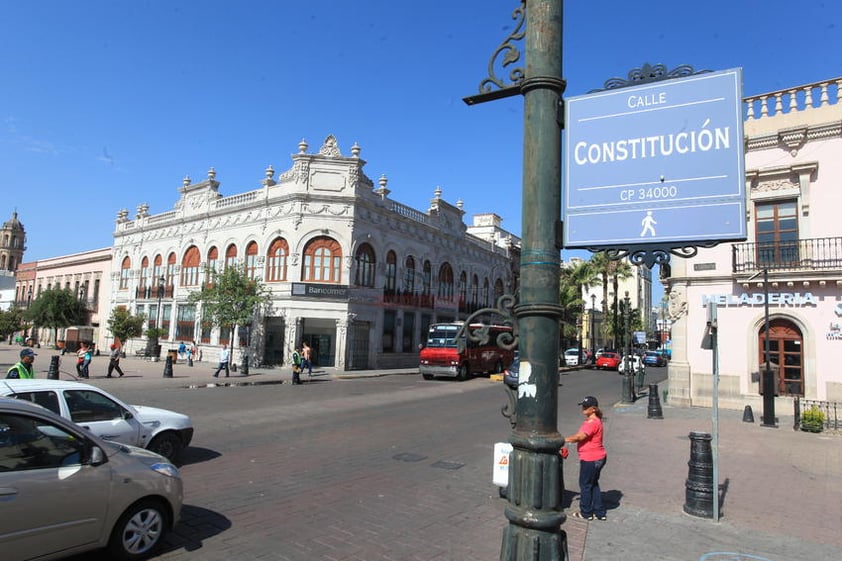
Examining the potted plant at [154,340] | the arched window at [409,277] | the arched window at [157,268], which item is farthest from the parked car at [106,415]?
the arched window at [157,268]

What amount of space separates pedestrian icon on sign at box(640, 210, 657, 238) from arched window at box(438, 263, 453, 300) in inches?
1577

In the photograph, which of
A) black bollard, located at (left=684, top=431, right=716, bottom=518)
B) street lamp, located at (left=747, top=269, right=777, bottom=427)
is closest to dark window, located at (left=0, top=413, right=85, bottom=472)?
black bollard, located at (left=684, top=431, right=716, bottom=518)

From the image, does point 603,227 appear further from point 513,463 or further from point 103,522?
point 103,522

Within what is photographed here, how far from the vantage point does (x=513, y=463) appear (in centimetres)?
295

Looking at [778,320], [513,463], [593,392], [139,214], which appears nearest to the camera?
[513,463]

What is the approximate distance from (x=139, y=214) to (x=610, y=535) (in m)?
50.9

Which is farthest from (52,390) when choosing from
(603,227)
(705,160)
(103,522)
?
(705,160)

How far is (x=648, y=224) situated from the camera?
3234mm

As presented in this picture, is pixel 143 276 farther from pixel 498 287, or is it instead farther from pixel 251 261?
pixel 498 287

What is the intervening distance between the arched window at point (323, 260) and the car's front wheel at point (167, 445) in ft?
82.1

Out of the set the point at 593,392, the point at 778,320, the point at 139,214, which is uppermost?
the point at 139,214

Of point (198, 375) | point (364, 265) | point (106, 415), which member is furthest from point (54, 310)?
point (106, 415)

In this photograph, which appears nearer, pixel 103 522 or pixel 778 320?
pixel 103 522

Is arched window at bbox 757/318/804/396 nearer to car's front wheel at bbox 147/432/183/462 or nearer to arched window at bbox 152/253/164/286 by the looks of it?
car's front wheel at bbox 147/432/183/462
